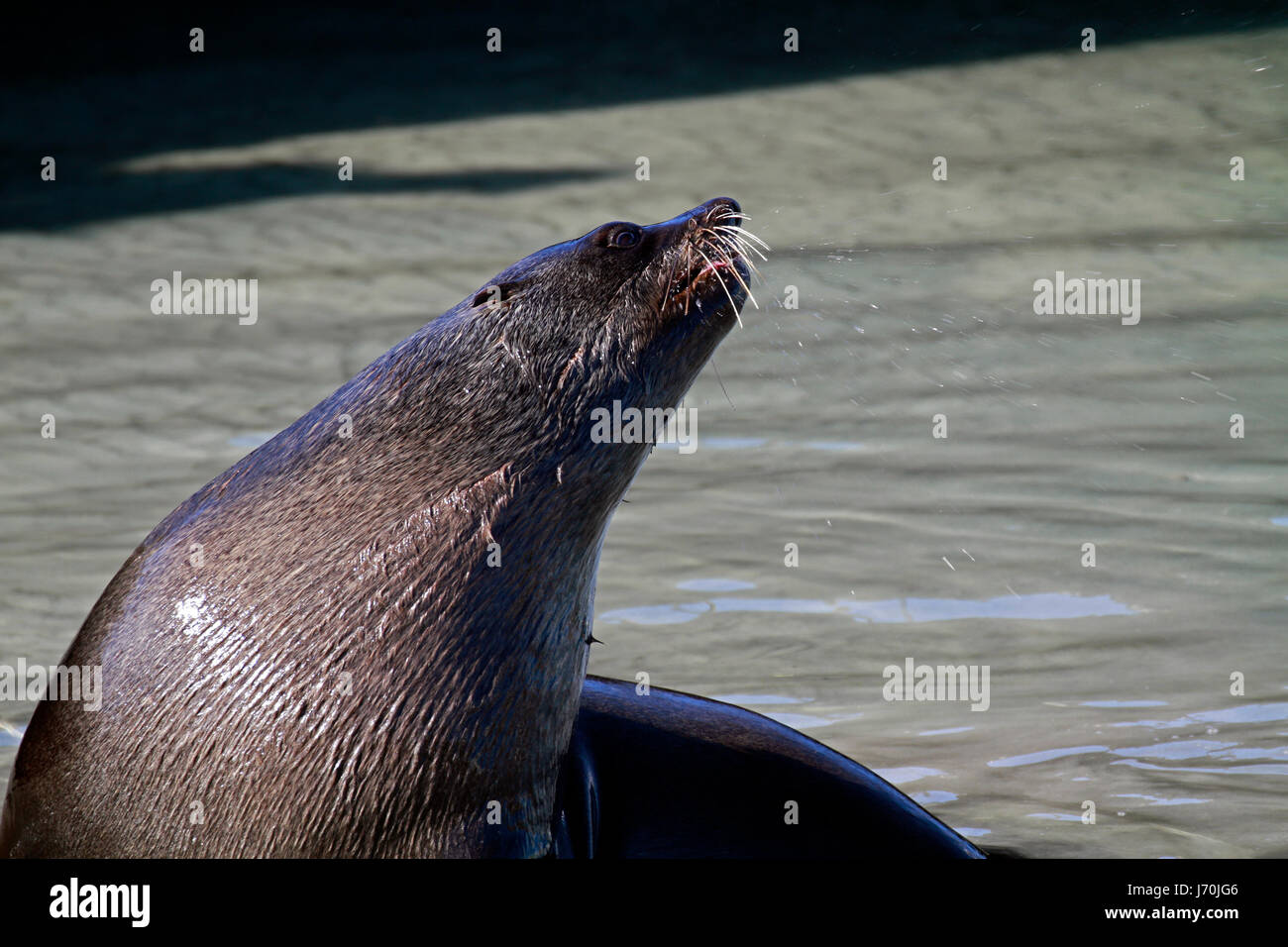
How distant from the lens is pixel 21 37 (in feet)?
48.2

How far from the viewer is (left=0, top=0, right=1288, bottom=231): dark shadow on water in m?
12.4

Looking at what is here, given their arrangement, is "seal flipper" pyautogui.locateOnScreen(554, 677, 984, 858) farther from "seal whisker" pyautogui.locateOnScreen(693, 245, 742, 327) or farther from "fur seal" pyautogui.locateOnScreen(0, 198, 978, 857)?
"seal whisker" pyautogui.locateOnScreen(693, 245, 742, 327)

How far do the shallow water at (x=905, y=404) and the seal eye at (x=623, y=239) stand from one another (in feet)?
5.25

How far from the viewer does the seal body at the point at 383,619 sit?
3.15m

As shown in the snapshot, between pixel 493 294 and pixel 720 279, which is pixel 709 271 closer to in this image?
pixel 720 279

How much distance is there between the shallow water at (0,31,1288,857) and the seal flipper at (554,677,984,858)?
0.36 m

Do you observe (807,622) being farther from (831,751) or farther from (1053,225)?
(1053,225)

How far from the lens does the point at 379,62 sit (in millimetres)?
14070

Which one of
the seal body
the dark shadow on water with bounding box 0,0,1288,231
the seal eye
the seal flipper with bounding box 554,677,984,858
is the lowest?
the seal flipper with bounding box 554,677,984,858

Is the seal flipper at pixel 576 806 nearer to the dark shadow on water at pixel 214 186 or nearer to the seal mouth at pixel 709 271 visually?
the seal mouth at pixel 709 271

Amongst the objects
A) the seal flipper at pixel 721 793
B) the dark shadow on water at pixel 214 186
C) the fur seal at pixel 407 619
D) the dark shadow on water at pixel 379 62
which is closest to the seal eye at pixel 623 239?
the fur seal at pixel 407 619

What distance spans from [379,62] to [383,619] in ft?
38.0

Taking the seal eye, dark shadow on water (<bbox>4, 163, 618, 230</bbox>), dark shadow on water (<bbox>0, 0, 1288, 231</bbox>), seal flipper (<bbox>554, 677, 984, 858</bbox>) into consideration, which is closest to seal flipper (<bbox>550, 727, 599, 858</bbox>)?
seal flipper (<bbox>554, 677, 984, 858</bbox>)

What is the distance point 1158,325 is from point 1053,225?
161cm
